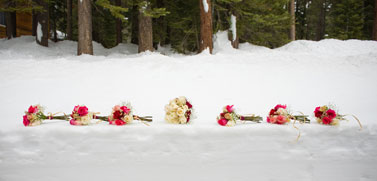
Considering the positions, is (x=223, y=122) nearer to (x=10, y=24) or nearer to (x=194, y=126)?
(x=194, y=126)

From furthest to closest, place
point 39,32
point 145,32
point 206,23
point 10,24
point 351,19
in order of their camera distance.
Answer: point 351,19 → point 10,24 → point 39,32 → point 145,32 → point 206,23

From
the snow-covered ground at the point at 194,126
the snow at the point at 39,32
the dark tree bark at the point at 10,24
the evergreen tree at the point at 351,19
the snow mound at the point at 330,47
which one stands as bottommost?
the snow-covered ground at the point at 194,126

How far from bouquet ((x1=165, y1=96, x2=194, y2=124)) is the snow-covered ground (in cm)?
12

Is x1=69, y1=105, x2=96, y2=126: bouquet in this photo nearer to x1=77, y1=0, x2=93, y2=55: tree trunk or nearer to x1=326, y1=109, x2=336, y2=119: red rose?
x1=326, y1=109, x2=336, y2=119: red rose

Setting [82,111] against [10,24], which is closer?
[82,111]

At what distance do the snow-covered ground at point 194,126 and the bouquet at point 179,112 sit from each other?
0.41 feet

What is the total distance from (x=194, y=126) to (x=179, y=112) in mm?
256

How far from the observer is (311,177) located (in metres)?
2.22

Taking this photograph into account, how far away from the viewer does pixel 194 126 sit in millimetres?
2502

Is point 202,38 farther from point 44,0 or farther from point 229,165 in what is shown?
point 44,0

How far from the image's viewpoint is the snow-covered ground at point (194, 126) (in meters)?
2.26

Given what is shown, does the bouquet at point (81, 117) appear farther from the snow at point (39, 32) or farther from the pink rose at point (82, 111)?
the snow at point (39, 32)

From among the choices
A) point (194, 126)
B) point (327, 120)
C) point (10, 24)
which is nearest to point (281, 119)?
point (327, 120)

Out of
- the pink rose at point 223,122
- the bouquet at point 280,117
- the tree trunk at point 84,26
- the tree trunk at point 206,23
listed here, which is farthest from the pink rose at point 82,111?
the tree trunk at point 84,26
